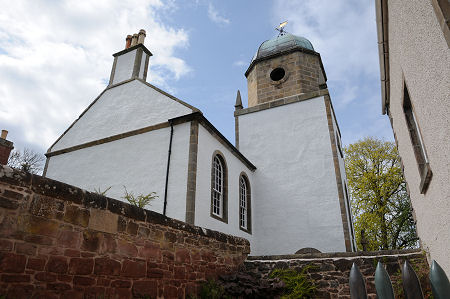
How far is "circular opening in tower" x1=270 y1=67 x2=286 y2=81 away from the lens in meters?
17.9

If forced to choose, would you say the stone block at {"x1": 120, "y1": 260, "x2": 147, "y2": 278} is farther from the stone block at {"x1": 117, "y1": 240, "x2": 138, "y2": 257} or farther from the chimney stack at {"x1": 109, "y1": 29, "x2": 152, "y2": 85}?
the chimney stack at {"x1": 109, "y1": 29, "x2": 152, "y2": 85}

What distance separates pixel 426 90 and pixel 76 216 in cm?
458

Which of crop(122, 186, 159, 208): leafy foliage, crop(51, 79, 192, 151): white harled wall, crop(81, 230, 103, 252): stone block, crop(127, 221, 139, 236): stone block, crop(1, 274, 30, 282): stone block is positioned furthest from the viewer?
crop(51, 79, 192, 151): white harled wall

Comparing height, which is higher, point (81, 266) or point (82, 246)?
point (82, 246)

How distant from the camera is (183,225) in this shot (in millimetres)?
6219

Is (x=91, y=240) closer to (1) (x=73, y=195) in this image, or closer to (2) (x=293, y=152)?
(1) (x=73, y=195)

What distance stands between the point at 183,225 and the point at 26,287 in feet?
9.85

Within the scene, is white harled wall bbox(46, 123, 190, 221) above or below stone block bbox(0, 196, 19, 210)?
above

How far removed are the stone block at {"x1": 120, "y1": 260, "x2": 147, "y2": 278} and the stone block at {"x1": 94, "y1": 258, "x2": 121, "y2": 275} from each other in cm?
11

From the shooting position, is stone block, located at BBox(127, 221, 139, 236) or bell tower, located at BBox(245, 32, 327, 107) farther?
bell tower, located at BBox(245, 32, 327, 107)

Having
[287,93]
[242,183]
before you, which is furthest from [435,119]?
[287,93]

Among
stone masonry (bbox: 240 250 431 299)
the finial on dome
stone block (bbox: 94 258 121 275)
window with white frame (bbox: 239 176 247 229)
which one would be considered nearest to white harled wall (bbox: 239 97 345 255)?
window with white frame (bbox: 239 176 247 229)

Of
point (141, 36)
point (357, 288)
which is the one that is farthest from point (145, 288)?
point (141, 36)

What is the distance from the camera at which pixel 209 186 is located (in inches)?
426
